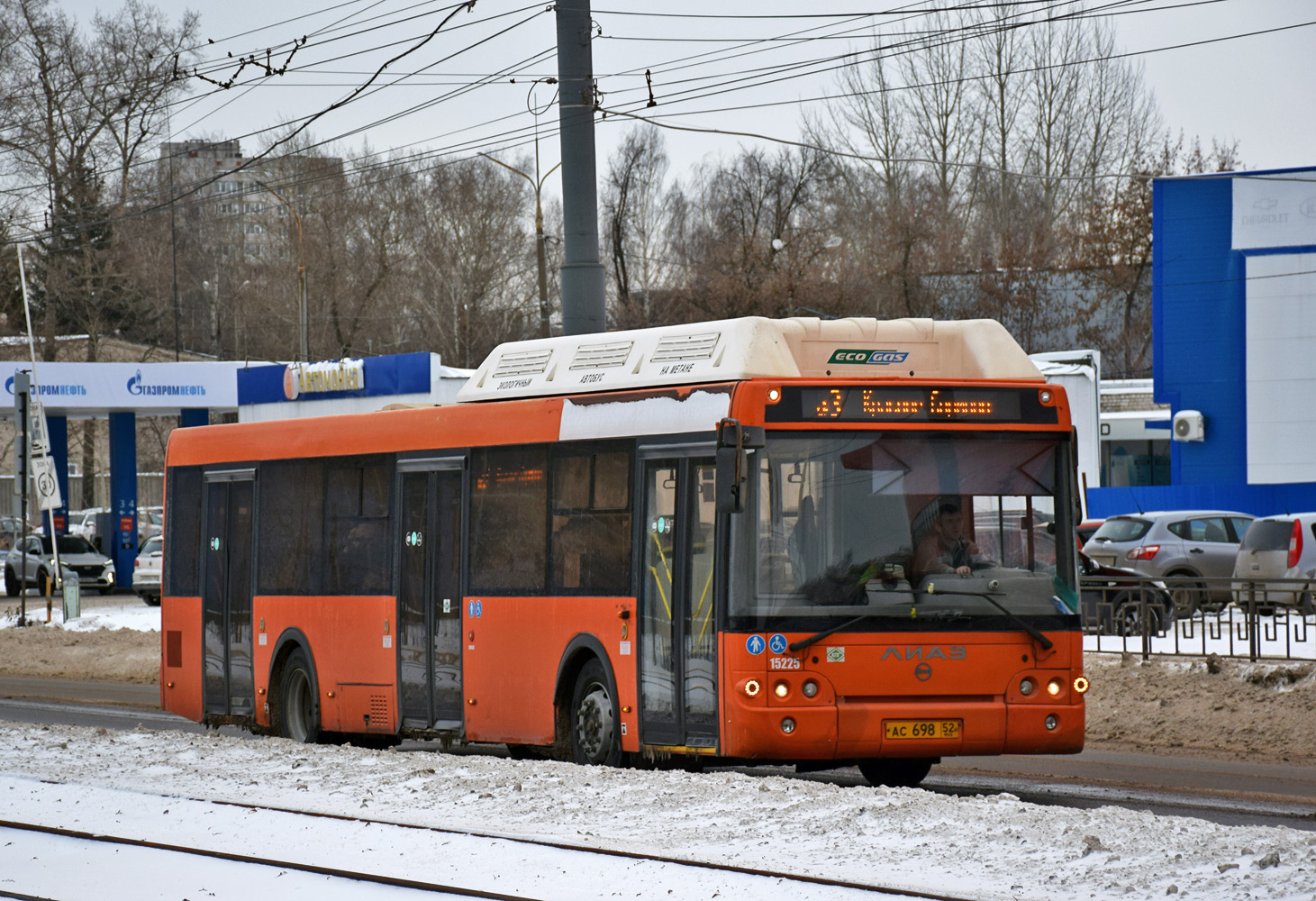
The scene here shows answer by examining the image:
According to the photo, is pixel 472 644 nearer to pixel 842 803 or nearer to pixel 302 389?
pixel 842 803

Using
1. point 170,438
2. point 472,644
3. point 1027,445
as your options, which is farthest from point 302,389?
point 1027,445

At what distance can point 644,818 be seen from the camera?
8.98 meters

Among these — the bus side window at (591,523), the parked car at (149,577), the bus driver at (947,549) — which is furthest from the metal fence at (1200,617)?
the parked car at (149,577)

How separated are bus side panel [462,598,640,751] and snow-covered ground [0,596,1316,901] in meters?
0.36

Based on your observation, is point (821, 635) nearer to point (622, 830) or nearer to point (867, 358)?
point (622, 830)

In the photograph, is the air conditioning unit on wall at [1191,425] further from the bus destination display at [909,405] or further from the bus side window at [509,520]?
the bus destination display at [909,405]

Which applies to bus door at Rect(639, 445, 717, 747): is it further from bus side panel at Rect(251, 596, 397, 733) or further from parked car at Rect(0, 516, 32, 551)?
parked car at Rect(0, 516, 32, 551)

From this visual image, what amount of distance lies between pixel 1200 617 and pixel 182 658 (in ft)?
34.1

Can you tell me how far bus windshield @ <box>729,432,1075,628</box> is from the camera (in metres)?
9.72

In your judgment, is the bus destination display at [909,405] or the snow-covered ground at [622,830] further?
the bus destination display at [909,405]

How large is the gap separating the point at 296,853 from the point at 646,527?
3177 millimetres

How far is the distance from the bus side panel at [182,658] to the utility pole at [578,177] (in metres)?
4.36

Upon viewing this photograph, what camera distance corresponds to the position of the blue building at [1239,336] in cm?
3672

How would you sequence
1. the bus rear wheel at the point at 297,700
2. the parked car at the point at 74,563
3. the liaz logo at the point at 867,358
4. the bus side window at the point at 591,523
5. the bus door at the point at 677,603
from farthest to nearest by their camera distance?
1. the parked car at the point at 74,563
2. the bus rear wheel at the point at 297,700
3. the bus side window at the point at 591,523
4. the liaz logo at the point at 867,358
5. the bus door at the point at 677,603
